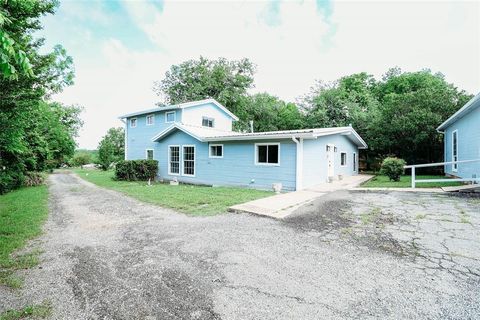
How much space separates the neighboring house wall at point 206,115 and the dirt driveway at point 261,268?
12.8 m

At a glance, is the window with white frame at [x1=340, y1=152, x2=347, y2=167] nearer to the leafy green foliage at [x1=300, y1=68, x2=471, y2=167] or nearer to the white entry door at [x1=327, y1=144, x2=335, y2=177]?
the white entry door at [x1=327, y1=144, x2=335, y2=177]

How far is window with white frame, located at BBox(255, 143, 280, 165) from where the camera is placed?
11854 millimetres

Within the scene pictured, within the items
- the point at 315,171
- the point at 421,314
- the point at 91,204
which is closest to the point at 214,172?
the point at 315,171

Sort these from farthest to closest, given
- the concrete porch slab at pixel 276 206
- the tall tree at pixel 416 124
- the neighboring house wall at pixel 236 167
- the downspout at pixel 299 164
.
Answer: the tall tree at pixel 416 124, the neighboring house wall at pixel 236 167, the downspout at pixel 299 164, the concrete porch slab at pixel 276 206

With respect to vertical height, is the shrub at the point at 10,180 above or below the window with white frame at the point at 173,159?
below

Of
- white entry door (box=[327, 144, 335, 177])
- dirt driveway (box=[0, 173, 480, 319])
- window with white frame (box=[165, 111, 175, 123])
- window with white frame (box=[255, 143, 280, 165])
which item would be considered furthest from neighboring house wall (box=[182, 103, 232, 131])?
dirt driveway (box=[0, 173, 480, 319])

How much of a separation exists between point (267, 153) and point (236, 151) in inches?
72.2

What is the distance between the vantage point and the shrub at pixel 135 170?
16.8 metres

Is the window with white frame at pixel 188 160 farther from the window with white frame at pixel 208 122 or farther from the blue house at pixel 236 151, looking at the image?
the window with white frame at pixel 208 122

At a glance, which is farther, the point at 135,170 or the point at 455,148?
the point at 135,170

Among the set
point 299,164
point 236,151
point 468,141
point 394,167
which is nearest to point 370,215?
point 299,164

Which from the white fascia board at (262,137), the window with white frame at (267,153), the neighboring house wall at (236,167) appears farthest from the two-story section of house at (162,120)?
the window with white frame at (267,153)

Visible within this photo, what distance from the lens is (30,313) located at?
2.65 meters

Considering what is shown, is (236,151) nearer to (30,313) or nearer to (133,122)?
(30,313)
